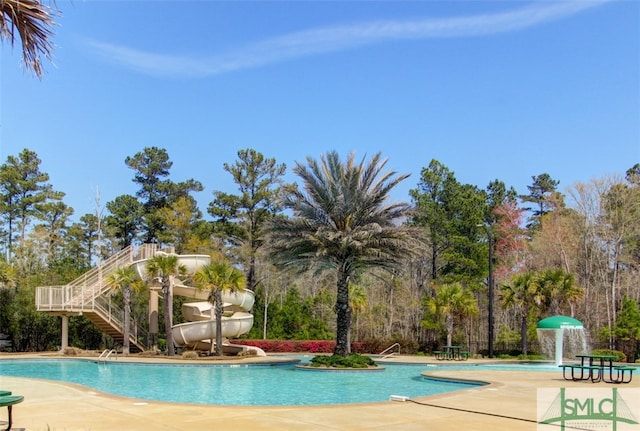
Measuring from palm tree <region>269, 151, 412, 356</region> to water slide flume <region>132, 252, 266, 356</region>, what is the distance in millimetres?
6760

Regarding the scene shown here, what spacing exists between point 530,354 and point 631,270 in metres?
13.3

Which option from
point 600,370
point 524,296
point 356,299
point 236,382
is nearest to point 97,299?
point 356,299

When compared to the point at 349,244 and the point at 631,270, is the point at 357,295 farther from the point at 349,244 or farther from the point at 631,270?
the point at 631,270

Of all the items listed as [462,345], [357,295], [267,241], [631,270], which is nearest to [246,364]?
[267,241]

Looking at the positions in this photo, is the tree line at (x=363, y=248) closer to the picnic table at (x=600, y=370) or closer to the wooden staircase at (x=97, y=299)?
the wooden staircase at (x=97, y=299)

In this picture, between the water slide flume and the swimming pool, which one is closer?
the swimming pool

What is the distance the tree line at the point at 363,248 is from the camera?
83.5 ft

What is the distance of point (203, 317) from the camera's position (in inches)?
1307

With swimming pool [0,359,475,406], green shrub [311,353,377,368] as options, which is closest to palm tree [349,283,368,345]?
swimming pool [0,359,475,406]

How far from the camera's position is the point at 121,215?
181ft

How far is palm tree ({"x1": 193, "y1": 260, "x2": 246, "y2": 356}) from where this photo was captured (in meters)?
29.0

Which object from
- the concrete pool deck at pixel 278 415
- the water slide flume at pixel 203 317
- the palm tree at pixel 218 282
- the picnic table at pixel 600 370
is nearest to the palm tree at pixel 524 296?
the picnic table at pixel 600 370

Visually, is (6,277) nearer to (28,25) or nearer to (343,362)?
(343,362)

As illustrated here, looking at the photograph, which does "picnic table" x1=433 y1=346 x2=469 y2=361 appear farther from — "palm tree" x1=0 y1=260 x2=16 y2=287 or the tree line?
"palm tree" x1=0 y1=260 x2=16 y2=287
